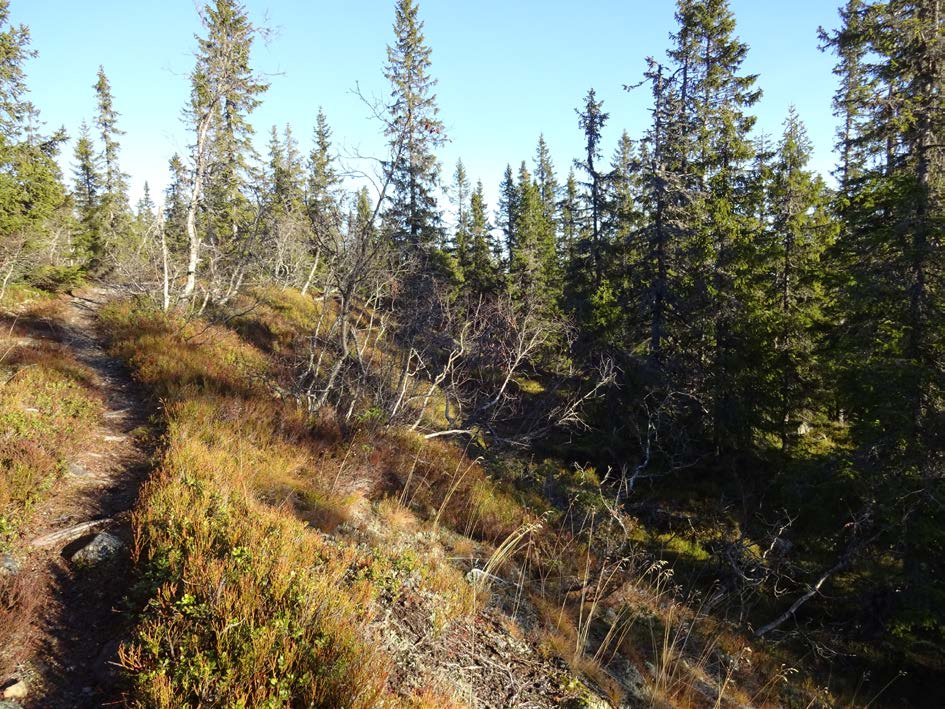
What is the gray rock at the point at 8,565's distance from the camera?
4.12 meters

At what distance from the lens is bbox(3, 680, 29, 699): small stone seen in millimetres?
3056

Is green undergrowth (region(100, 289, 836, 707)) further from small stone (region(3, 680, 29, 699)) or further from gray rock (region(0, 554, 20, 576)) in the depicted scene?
gray rock (region(0, 554, 20, 576))

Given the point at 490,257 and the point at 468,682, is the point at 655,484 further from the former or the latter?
the point at 490,257

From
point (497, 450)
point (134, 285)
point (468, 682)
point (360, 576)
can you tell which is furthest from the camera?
point (134, 285)

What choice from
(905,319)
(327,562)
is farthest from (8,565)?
(905,319)

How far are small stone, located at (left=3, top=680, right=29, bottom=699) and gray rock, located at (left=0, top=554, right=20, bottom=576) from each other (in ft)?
4.50

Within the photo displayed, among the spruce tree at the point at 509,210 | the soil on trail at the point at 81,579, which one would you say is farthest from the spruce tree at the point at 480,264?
the soil on trail at the point at 81,579

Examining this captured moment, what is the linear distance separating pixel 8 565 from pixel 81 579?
616mm

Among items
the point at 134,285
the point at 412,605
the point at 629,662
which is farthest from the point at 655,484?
the point at 134,285

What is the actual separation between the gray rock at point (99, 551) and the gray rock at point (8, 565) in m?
0.40

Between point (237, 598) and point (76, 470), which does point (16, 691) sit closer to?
point (237, 598)

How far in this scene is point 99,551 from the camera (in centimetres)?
459

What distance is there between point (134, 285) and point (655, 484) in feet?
64.7

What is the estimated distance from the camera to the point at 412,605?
4.71m
